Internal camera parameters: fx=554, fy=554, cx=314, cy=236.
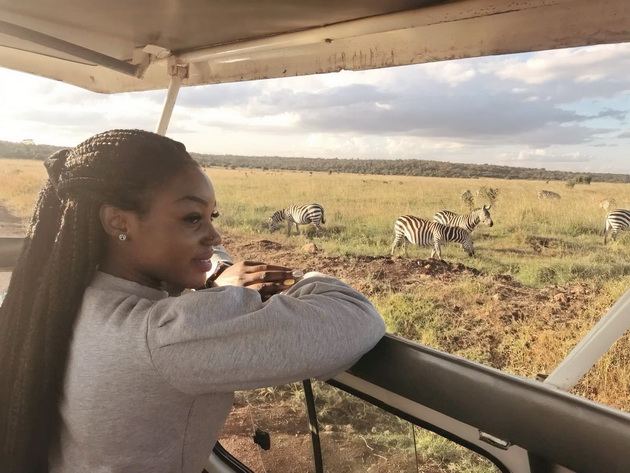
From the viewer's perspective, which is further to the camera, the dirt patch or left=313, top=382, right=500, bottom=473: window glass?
the dirt patch

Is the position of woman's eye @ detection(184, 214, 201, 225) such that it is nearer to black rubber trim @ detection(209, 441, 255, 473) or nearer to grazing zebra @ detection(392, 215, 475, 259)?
black rubber trim @ detection(209, 441, 255, 473)

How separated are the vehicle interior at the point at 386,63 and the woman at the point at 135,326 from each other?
0.14 metres

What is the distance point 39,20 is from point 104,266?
3.06 feet

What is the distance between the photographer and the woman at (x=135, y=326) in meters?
0.67

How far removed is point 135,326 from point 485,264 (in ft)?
25.6

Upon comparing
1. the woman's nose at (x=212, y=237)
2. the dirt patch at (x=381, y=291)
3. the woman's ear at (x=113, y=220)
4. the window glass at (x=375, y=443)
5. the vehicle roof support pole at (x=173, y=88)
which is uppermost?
the vehicle roof support pole at (x=173, y=88)

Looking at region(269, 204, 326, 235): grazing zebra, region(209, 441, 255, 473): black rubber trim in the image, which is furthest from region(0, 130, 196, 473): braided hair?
region(269, 204, 326, 235): grazing zebra

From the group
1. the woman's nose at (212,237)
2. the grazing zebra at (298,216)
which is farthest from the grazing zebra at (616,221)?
the woman's nose at (212,237)

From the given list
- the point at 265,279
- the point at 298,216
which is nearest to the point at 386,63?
the point at 265,279

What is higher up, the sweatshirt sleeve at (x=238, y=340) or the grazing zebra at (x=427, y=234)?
the sweatshirt sleeve at (x=238, y=340)

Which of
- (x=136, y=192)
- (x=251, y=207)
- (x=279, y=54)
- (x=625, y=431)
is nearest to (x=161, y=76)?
(x=279, y=54)

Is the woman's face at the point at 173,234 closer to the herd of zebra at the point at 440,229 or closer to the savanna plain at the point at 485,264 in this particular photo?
the savanna plain at the point at 485,264

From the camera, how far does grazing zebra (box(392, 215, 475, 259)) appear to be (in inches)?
362

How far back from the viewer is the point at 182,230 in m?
0.81
